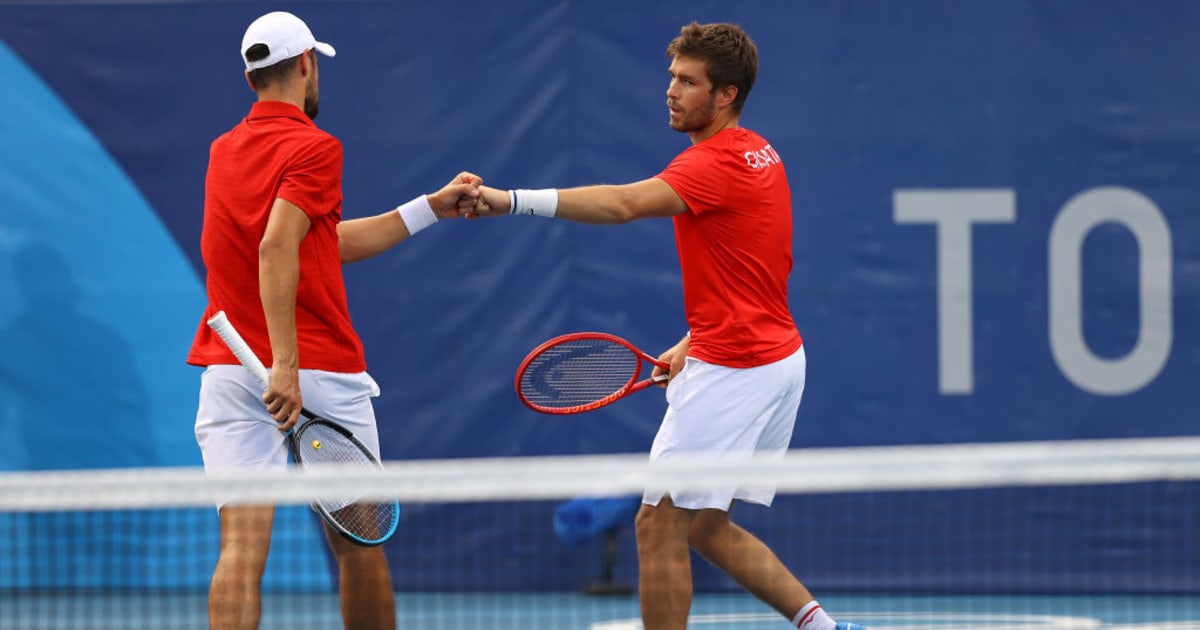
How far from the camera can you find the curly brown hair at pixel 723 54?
3803 mm

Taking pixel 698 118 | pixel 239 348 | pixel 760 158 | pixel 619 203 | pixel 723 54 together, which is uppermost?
pixel 723 54

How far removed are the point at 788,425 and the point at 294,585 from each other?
2.39 m

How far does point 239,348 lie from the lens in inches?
136

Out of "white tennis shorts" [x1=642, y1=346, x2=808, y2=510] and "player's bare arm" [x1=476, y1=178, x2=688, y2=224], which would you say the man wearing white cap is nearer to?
"player's bare arm" [x1=476, y1=178, x2=688, y2=224]

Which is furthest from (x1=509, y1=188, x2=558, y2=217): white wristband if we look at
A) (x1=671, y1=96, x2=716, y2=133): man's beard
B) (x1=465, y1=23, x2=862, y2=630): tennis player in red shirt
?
(x1=671, y1=96, x2=716, y2=133): man's beard

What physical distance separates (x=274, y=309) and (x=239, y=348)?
14cm

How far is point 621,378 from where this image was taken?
432 cm

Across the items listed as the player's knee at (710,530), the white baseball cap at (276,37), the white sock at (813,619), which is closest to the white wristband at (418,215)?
the white baseball cap at (276,37)

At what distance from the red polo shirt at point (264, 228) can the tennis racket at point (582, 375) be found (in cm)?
65

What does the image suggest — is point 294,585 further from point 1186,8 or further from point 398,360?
point 1186,8

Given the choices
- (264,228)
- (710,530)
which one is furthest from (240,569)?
(710,530)

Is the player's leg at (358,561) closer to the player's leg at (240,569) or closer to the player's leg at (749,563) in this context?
the player's leg at (240,569)

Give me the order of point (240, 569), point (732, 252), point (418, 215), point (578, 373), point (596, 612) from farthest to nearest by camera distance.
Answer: point (596, 612), point (578, 373), point (418, 215), point (732, 252), point (240, 569)

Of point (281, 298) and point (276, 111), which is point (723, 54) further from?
point (281, 298)
